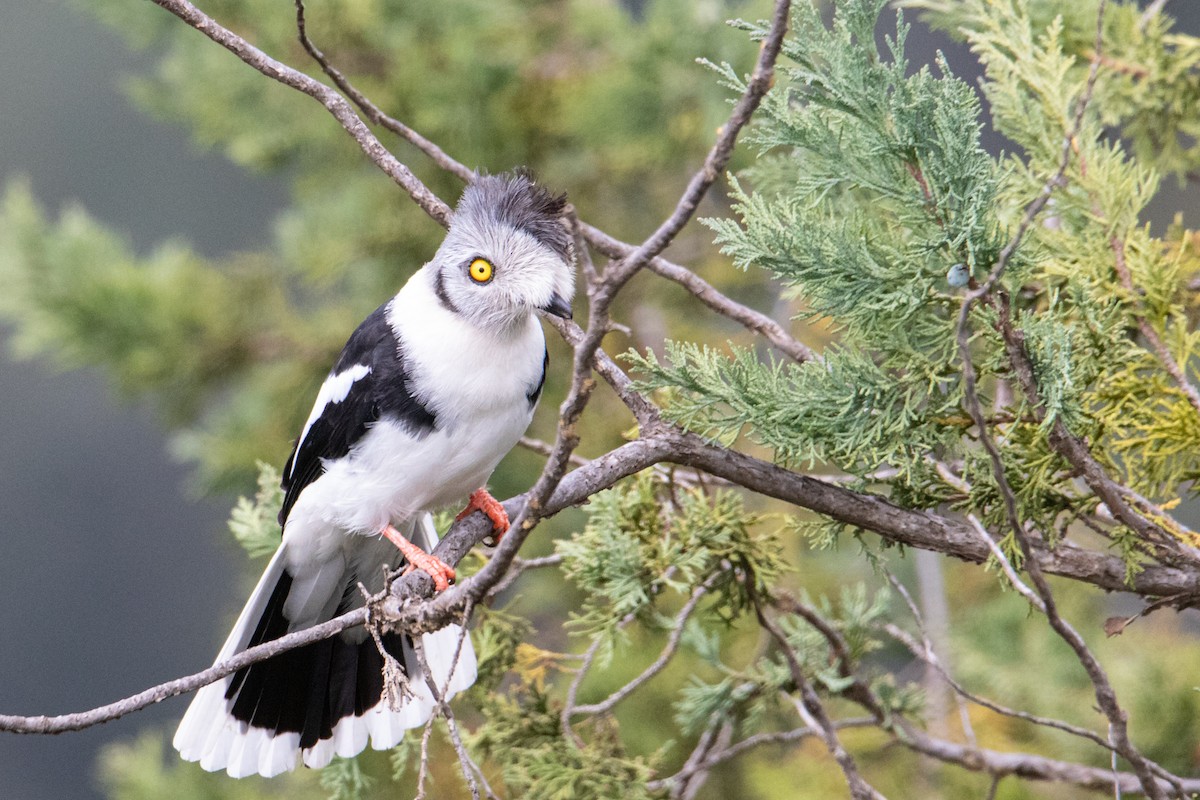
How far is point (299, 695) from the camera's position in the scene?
2.60 meters

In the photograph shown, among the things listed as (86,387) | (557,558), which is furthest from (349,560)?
(86,387)

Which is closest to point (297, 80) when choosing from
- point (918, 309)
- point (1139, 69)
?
point (918, 309)

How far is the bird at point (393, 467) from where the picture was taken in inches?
88.7

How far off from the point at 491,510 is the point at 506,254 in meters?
0.49

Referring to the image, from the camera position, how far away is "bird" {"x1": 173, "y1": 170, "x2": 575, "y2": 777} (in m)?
2.25

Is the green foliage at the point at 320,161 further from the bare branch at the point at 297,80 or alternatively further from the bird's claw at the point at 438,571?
the bird's claw at the point at 438,571

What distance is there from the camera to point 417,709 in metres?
2.50

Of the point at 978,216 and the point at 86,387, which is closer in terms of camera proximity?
the point at 978,216

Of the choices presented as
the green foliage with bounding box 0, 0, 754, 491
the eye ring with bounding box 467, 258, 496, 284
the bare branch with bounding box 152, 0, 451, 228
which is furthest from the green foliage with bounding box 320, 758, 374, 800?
the green foliage with bounding box 0, 0, 754, 491

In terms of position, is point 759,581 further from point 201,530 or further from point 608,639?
point 201,530

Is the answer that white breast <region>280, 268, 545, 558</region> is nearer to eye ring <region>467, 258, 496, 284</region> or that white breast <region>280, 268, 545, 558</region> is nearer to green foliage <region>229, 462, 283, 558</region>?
eye ring <region>467, 258, 496, 284</region>

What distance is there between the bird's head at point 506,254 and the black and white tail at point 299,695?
0.63m

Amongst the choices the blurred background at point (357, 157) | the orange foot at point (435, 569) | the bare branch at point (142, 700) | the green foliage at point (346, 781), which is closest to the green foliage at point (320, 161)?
the blurred background at point (357, 157)

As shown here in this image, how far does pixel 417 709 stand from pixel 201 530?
27.3 feet
